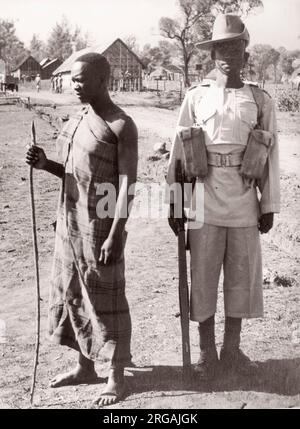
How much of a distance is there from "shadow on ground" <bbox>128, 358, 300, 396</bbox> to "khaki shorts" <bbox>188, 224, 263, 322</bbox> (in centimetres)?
36

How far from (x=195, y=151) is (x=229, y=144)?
185 mm

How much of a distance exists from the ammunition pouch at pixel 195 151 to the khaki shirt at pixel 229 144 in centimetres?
5

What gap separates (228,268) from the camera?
340cm

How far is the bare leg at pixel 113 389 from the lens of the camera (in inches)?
124

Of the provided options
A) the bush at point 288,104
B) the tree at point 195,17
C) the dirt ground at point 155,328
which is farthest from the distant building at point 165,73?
the dirt ground at point 155,328

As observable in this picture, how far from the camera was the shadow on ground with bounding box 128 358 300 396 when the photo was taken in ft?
Answer: 10.9

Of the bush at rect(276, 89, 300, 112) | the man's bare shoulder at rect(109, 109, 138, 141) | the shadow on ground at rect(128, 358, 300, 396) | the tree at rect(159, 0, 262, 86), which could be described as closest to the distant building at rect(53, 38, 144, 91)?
the bush at rect(276, 89, 300, 112)

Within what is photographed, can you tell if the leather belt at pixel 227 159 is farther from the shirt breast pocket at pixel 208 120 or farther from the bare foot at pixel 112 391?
the bare foot at pixel 112 391

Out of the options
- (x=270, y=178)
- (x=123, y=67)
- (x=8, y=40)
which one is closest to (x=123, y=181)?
(x=270, y=178)

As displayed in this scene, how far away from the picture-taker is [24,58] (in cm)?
5584

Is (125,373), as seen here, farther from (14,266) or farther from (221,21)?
(14,266)

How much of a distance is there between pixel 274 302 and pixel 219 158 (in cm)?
172

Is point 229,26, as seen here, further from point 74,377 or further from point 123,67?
point 123,67

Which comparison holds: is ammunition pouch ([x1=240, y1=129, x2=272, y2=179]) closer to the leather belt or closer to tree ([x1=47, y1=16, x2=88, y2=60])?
the leather belt
